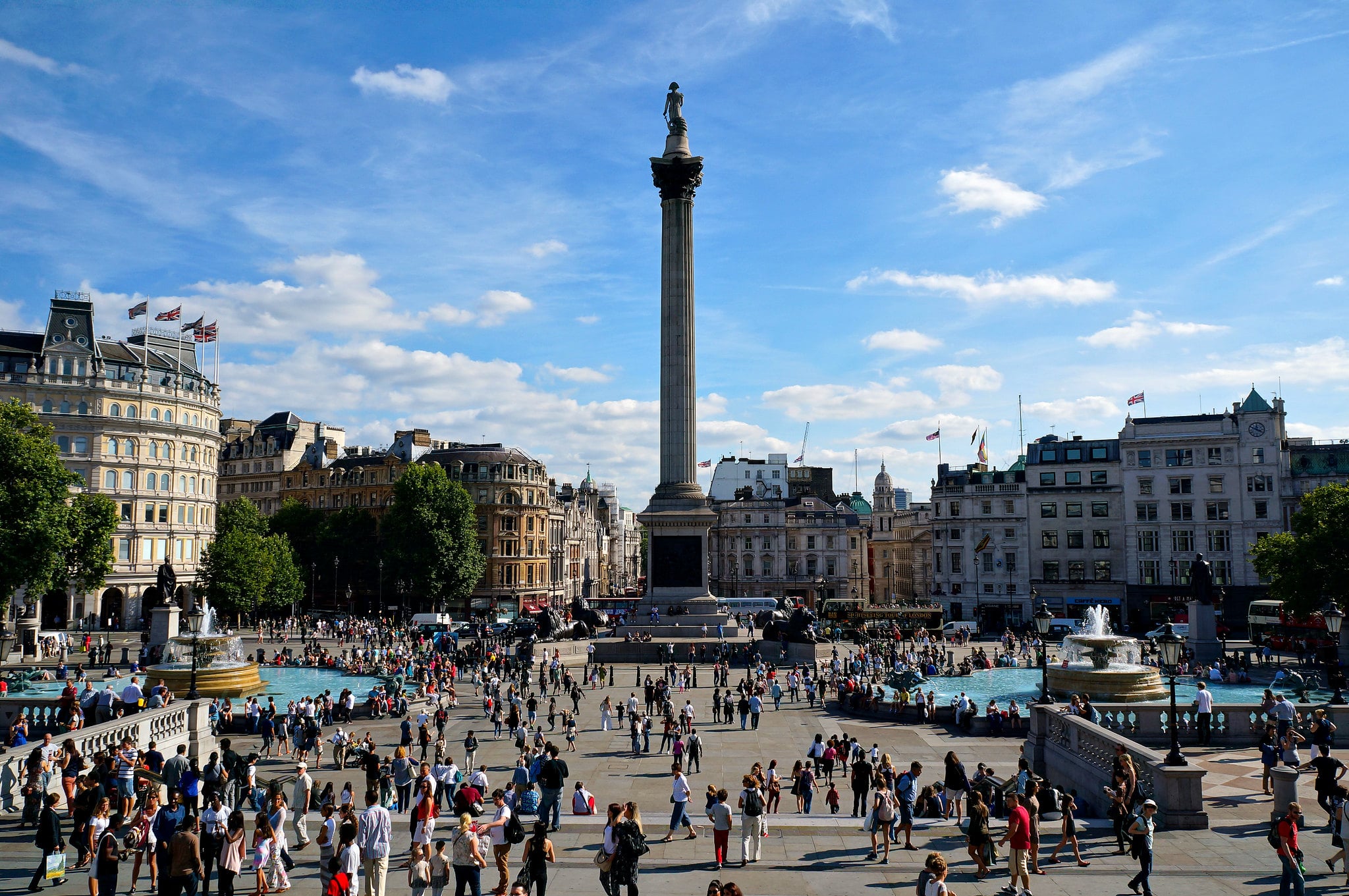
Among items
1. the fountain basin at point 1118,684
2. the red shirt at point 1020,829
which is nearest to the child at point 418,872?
the red shirt at point 1020,829

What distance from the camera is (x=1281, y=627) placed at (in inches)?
2248

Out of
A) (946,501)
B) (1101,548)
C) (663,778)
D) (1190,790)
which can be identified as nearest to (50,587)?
(663,778)

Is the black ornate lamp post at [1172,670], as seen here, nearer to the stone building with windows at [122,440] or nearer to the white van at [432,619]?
the white van at [432,619]

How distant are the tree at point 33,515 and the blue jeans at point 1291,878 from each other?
5355cm

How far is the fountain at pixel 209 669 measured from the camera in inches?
1446

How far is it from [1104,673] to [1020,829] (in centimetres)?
2255

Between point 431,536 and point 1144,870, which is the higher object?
point 431,536

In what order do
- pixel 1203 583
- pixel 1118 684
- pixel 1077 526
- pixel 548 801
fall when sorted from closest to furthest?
pixel 548 801 → pixel 1118 684 → pixel 1203 583 → pixel 1077 526

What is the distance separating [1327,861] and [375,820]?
49.0ft

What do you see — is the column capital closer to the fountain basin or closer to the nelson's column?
the nelson's column

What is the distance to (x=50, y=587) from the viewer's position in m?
50.4

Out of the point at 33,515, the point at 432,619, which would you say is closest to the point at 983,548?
the point at 432,619

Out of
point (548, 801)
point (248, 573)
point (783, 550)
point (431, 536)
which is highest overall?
point (431, 536)

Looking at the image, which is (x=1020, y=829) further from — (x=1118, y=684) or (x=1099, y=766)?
(x=1118, y=684)
